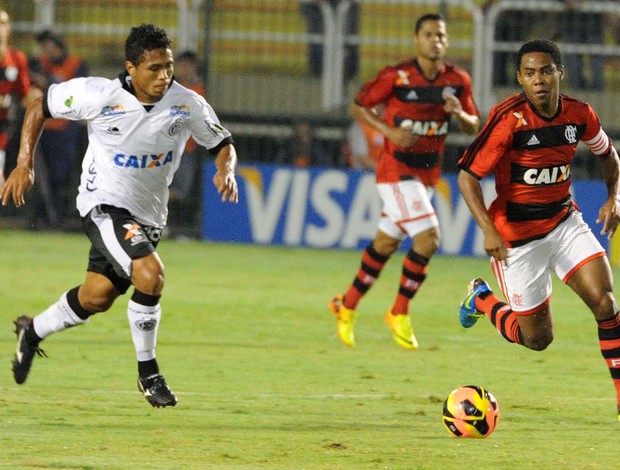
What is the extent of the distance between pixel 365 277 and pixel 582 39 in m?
8.06

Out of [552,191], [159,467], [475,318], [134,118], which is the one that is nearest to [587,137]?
[552,191]

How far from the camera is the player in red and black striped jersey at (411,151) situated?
10.4 metres

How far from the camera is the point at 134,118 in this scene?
759 cm

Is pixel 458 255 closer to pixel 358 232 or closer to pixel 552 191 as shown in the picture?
pixel 358 232

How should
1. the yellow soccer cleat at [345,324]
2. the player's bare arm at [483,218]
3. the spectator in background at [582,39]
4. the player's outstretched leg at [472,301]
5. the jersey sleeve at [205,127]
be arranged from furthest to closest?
the spectator in background at [582,39]
the yellow soccer cleat at [345,324]
the player's outstretched leg at [472,301]
the jersey sleeve at [205,127]
the player's bare arm at [483,218]

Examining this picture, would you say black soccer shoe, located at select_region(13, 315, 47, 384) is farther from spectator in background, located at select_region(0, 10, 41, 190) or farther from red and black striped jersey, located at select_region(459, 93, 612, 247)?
spectator in background, located at select_region(0, 10, 41, 190)

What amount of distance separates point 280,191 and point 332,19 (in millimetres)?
2446

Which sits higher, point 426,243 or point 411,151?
point 411,151

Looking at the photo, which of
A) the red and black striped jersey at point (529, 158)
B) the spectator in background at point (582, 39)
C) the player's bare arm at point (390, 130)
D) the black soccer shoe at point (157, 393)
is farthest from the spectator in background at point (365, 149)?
the black soccer shoe at point (157, 393)

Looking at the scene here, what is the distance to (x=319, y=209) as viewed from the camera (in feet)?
54.9

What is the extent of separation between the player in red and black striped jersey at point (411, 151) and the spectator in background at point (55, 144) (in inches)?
280

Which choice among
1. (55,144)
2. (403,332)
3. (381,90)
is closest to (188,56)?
(55,144)

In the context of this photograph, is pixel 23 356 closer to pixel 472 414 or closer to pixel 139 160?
pixel 139 160

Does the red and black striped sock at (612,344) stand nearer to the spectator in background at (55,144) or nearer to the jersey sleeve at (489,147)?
the jersey sleeve at (489,147)
